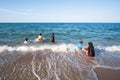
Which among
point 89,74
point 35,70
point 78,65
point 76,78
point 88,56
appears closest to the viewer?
point 76,78

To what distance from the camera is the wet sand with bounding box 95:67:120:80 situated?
6.29 metres

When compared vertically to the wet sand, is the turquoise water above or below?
below

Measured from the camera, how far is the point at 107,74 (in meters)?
6.68

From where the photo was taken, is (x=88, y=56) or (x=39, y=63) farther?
(x=88, y=56)

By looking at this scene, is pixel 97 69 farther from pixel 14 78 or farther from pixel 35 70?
pixel 14 78

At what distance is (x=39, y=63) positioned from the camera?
8453mm

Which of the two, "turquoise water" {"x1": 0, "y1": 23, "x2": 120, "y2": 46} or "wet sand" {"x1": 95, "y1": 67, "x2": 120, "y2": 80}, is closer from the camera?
"wet sand" {"x1": 95, "y1": 67, "x2": 120, "y2": 80}

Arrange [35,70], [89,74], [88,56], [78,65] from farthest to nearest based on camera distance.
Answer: [88,56]
[78,65]
[35,70]
[89,74]

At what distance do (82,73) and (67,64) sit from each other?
5.36 feet

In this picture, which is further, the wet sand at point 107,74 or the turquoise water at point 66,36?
the turquoise water at point 66,36

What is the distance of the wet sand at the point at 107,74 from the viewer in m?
6.29

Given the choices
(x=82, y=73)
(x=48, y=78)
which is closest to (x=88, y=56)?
(x=82, y=73)

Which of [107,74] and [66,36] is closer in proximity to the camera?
[107,74]

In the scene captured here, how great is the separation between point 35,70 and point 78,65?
2716 millimetres
